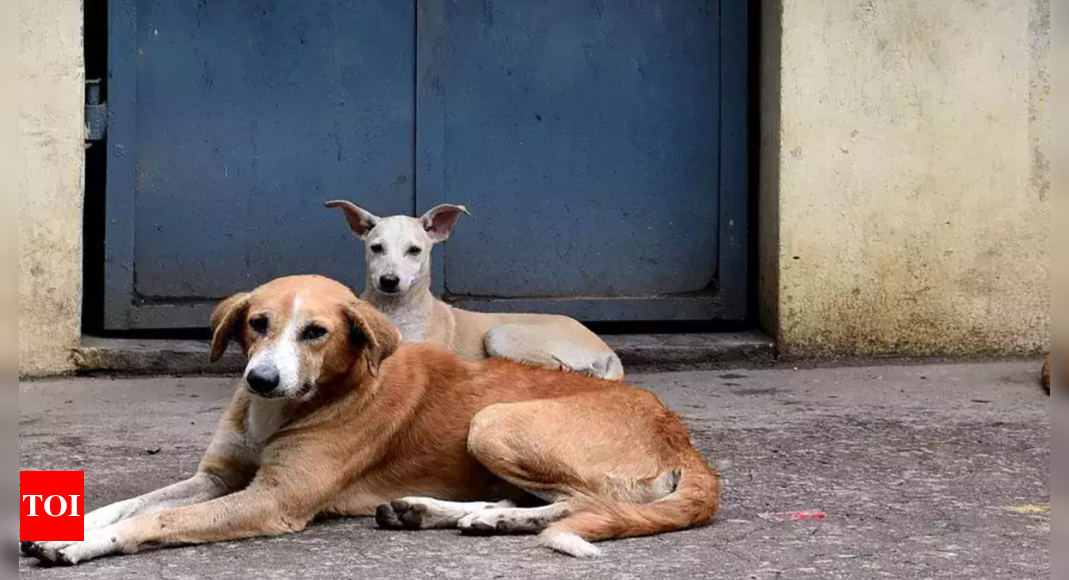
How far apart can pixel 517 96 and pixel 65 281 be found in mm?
2449

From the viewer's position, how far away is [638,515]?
15.1 feet

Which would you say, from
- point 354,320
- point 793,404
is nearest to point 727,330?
point 793,404

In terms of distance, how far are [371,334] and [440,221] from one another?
2857 millimetres

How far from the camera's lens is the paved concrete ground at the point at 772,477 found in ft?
14.3

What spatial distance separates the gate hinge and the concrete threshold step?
40.0 inches

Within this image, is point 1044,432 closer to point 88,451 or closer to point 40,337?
point 88,451

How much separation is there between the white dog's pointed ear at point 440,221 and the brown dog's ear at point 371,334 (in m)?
2.69

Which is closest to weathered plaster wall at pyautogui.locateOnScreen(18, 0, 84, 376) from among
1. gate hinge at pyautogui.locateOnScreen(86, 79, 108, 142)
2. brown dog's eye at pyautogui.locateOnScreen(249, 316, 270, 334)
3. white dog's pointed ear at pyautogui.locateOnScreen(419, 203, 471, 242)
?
gate hinge at pyautogui.locateOnScreen(86, 79, 108, 142)

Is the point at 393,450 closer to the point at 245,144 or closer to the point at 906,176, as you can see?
the point at 245,144

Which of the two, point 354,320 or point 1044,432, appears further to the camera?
point 1044,432

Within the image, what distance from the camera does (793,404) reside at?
23.4ft

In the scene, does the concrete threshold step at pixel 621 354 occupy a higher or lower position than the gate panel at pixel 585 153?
lower

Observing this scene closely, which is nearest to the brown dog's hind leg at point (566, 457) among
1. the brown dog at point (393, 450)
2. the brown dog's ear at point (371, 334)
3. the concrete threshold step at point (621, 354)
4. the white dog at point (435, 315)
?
the brown dog at point (393, 450)

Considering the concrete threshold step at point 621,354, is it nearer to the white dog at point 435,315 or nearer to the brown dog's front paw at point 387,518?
the white dog at point 435,315
